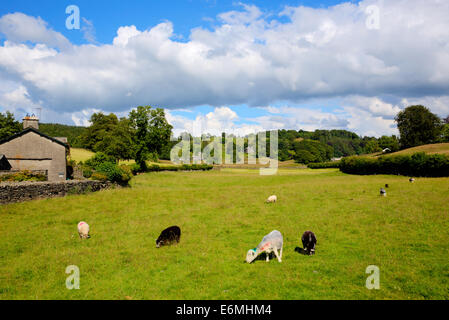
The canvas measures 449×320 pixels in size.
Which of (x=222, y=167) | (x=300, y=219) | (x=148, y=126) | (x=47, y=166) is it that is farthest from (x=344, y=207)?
(x=222, y=167)

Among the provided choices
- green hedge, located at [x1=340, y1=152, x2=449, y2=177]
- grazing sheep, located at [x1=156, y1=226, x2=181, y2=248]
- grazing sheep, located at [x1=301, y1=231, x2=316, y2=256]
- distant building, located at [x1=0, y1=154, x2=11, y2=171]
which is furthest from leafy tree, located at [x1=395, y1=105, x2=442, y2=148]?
distant building, located at [x1=0, y1=154, x2=11, y2=171]

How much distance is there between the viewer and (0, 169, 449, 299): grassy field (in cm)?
976

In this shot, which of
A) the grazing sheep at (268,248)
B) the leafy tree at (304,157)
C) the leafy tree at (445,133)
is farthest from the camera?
the leafy tree at (304,157)

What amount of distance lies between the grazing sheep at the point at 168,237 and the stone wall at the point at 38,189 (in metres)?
18.3

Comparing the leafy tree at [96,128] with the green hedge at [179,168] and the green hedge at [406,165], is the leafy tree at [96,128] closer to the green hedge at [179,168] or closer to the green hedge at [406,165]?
the green hedge at [179,168]

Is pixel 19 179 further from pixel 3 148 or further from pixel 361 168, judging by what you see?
pixel 361 168

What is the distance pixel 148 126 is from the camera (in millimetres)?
73625

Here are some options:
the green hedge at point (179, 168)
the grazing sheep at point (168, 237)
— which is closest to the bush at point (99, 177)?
the grazing sheep at point (168, 237)

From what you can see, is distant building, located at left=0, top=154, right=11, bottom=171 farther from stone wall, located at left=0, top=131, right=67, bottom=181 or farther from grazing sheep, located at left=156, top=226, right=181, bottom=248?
grazing sheep, located at left=156, top=226, right=181, bottom=248

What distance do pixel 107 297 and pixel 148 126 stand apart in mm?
67825

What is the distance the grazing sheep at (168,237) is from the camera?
15013mm

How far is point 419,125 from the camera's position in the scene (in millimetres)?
89438
